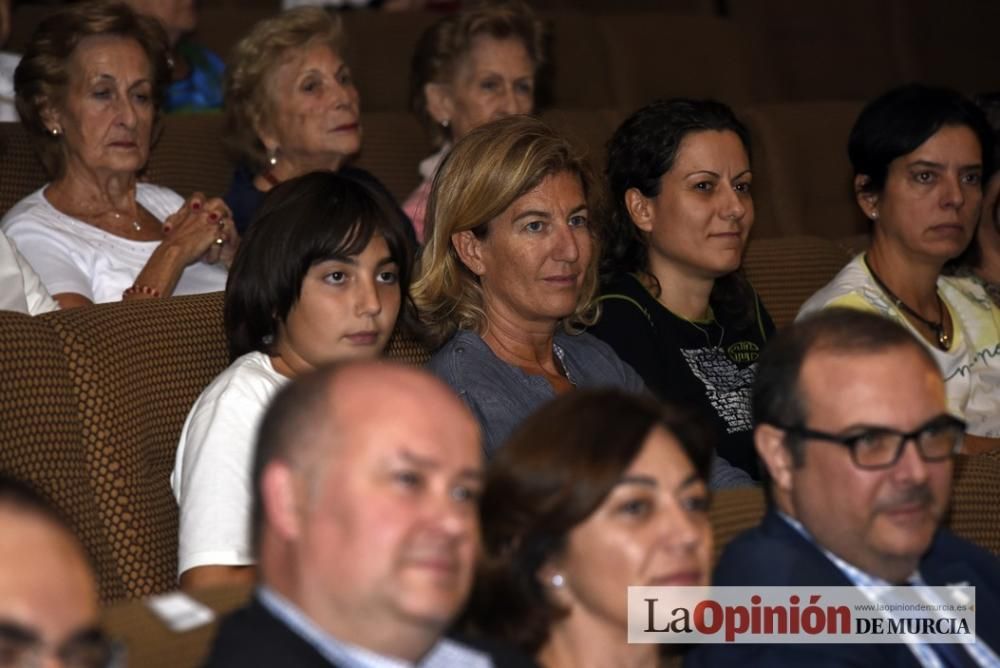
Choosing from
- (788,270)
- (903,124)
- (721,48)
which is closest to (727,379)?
(788,270)

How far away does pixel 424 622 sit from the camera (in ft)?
4.04

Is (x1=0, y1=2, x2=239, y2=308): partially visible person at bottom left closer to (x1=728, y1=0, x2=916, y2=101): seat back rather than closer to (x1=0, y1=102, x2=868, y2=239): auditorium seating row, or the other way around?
(x1=0, y1=102, x2=868, y2=239): auditorium seating row

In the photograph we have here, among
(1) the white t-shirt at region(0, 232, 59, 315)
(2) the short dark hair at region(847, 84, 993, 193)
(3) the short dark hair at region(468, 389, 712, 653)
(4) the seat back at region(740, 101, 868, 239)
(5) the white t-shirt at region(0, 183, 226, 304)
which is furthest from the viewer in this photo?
(4) the seat back at region(740, 101, 868, 239)

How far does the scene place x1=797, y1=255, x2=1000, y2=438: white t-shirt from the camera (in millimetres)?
2832

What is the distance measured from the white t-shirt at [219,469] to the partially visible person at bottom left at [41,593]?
0.80 m

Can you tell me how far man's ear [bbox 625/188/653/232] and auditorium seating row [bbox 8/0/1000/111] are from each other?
1032 millimetres

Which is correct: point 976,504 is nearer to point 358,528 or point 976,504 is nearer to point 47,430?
point 358,528

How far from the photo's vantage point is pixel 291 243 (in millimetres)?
2170

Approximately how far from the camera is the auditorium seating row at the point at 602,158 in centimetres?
323

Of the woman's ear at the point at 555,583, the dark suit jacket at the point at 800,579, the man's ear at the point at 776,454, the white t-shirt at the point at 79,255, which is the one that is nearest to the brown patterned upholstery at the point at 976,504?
the dark suit jacket at the point at 800,579

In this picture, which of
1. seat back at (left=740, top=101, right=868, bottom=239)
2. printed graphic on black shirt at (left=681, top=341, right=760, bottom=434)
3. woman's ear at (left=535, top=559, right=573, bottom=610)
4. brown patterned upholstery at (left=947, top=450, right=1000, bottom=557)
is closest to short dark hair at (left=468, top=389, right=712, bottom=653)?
woman's ear at (left=535, top=559, right=573, bottom=610)

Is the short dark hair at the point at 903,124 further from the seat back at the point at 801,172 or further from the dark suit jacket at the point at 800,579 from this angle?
the dark suit jacket at the point at 800,579

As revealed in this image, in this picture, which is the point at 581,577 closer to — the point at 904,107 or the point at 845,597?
the point at 845,597

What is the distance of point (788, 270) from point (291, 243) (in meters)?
1.34
